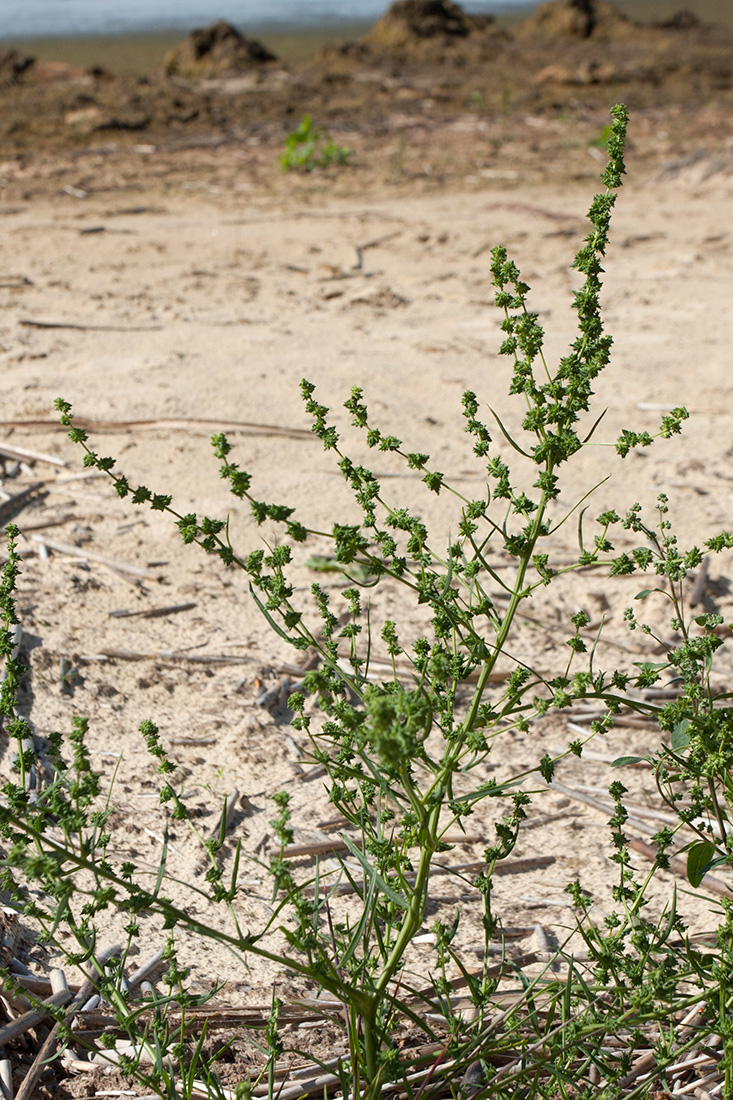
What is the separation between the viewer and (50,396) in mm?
5508

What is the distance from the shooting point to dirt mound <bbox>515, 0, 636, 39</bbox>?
2650 cm

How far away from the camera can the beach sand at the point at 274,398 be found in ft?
10.1

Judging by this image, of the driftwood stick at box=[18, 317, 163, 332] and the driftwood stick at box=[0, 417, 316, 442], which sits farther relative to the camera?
the driftwood stick at box=[18, 317, 163, 332]

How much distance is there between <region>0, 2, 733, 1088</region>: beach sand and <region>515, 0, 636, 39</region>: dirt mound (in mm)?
16612

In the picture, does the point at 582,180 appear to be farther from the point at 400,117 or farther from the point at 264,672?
the point at 264,672

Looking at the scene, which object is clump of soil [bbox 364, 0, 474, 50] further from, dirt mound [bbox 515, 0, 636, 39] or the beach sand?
the beach sand

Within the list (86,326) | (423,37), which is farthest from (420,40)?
(86,326)

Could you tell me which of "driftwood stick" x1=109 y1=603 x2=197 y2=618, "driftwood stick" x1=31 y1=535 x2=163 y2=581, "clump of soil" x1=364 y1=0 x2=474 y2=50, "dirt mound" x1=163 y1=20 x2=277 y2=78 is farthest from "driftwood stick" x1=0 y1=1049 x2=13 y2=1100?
"clump of soil" x1=364 y1=0 x2=474 y2=50

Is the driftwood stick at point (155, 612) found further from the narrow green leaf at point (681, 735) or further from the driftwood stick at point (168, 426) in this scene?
the narrow green leaf at point (681, 735)

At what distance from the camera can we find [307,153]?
11.4 meters

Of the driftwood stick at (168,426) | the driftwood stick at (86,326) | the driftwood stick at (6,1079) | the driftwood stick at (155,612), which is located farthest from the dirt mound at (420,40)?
the driftwood stick at (6,1079)

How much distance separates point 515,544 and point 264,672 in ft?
6.62

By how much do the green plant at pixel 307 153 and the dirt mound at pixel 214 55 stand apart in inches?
375

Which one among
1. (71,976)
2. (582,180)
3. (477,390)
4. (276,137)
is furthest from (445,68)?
(71,976)
